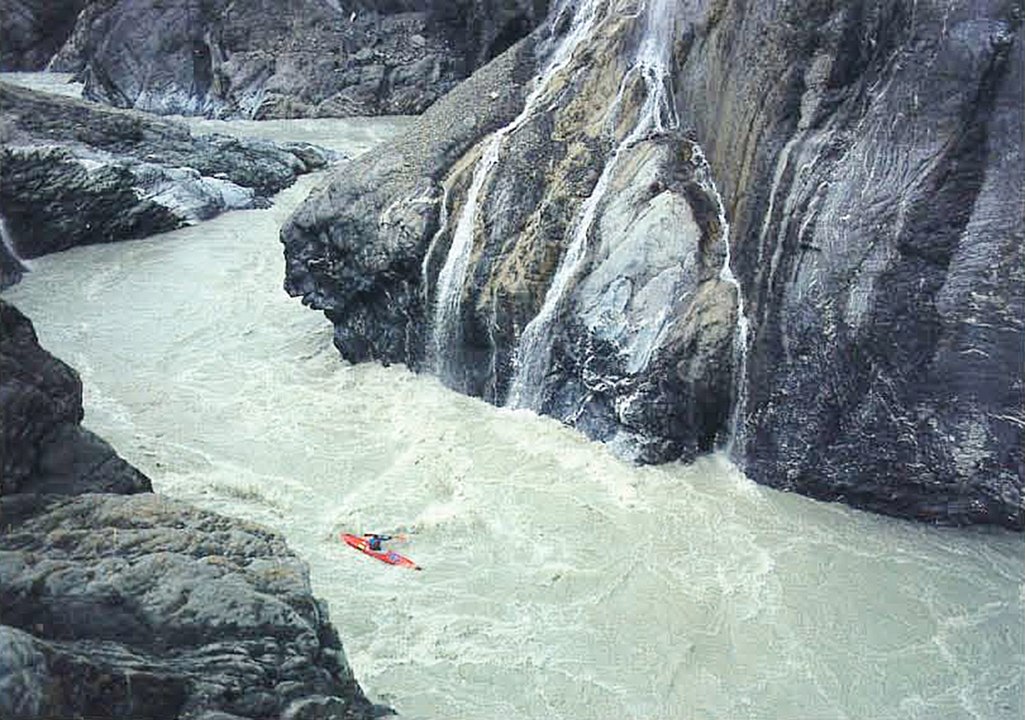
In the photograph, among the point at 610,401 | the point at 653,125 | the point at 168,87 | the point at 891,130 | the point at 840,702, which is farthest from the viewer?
the point at 168,87

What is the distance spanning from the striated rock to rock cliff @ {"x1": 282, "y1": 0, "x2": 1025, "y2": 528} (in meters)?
5.81

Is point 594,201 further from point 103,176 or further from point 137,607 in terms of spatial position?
point 103,176

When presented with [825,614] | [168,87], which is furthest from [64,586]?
[168,87]

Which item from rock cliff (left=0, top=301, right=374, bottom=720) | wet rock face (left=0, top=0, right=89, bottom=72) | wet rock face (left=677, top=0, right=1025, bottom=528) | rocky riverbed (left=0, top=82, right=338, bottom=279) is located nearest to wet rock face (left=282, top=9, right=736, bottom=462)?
wet rock face (left=677, top=0, right=1025, bottom=528)

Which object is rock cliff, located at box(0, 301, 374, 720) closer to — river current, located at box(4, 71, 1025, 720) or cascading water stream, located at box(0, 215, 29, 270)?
river current, located at box(4, 71, 1025, 720)

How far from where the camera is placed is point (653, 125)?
9844mm

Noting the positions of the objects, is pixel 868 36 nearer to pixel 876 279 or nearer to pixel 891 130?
pixel 891 130

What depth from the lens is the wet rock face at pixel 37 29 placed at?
33531 millimetres

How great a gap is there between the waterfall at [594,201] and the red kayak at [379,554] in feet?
8.53

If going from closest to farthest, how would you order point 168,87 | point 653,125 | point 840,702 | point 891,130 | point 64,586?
point 64,586, point 840,702, point 891,130, point 653,125, point 168,87

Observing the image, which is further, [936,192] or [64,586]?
[936,192]

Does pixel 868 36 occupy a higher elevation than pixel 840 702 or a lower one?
higher

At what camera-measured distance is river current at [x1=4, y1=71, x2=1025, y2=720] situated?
6.37 m

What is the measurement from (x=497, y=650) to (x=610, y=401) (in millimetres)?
3090
